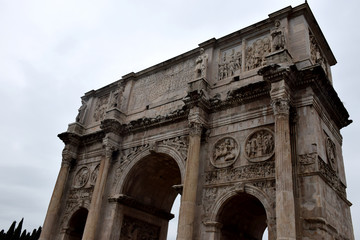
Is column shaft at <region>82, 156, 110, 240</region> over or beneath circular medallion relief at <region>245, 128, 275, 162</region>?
beneath

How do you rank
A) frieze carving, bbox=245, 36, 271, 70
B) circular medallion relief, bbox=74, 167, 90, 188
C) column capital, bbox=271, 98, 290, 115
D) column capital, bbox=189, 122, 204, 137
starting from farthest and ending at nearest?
1. circular medallion relief, bbox=74, 167, 90, 188
2. frieze carving, bbox=245, 36, 271, 70
3. column capital, bbox=189, 122, 204, 137
4. column capital, bbox=271, 98, 290, 115

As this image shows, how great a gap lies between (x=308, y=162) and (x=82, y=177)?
1045 cm

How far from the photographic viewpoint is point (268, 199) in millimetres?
9422

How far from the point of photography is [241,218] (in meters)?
11.3

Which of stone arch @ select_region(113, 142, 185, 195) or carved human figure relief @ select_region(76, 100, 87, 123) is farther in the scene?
carved human figure relief @ select_region(76, 100, 87, 123)

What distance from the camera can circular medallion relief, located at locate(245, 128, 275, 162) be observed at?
33.5 ft

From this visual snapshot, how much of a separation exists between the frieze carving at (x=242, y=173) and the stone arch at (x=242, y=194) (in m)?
0.36

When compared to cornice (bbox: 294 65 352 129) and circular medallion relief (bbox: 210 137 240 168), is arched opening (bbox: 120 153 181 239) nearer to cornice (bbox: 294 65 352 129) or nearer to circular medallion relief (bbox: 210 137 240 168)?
circular medallion relief (bbox: 210 137 240 168)

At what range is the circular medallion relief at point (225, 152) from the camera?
35.8ft

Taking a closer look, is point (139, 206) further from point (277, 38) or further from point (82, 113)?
point (277, 38)

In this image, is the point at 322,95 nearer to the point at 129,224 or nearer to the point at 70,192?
the point at 129,224

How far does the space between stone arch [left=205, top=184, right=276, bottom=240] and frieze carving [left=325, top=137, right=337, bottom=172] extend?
8.47ft

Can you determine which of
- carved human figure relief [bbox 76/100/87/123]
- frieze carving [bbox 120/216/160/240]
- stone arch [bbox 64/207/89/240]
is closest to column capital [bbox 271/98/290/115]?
frieze carving [bbox 120/216/160/240]

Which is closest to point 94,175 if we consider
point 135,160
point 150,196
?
point 135,160
